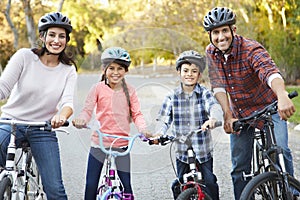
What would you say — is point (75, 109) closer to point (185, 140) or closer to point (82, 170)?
point (185, 140)

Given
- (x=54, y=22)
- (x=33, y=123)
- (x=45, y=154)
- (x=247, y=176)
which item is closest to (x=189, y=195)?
(x=247, y=176)

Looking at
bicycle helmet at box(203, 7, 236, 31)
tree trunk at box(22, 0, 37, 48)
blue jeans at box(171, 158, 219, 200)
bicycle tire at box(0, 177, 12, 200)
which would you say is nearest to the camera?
bicycle tire at box(0, 177, 12, 200)

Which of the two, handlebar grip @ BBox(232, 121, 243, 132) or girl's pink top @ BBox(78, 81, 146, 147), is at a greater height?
girl's pink top @ BBox(78, 81, 146, 147)

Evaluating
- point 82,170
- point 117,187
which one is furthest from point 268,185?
point 82,170

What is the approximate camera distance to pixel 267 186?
3.68 m

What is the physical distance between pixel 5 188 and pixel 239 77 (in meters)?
1.98

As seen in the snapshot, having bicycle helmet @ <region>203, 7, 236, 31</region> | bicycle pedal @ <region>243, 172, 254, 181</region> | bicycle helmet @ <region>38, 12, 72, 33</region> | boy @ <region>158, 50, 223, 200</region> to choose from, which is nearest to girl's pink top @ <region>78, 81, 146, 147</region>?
boy @ <region>158, 50, 223, 200</region>

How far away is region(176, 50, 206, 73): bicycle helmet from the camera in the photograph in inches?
142

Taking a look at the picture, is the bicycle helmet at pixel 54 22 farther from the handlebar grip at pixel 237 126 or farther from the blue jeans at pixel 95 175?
the handlebar grip at pixel 237 126

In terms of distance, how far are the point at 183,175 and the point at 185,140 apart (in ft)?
1.37

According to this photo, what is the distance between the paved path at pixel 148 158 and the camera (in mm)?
3775

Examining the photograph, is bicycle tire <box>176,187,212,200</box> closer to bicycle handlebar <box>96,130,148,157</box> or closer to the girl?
the girl

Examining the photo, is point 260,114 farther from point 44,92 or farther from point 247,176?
point 44,92

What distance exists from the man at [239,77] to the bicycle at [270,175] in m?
0.16
